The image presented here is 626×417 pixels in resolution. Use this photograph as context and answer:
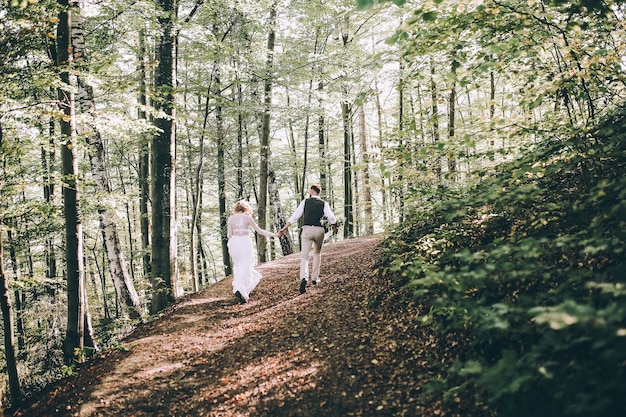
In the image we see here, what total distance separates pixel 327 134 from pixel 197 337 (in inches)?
856

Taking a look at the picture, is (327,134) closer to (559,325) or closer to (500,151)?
(500,151)

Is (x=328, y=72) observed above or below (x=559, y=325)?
above

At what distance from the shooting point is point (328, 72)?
13.3 metres

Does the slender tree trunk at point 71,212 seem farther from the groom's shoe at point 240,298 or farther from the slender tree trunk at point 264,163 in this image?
the slender tree trunk at point 264,163

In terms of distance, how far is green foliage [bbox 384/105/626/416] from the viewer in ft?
6.94

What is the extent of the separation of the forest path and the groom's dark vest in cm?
136

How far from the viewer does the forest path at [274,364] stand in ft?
13.0

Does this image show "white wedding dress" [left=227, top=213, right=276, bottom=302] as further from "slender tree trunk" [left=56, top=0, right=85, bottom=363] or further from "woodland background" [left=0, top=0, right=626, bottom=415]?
"slender tree trunk" [left=56, top=0, right=85, bottom=363]

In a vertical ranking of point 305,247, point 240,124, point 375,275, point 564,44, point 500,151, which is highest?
point 240,124

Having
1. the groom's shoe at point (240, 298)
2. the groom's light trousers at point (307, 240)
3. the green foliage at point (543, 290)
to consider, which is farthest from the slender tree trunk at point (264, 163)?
the green foliage at point (543, 290)

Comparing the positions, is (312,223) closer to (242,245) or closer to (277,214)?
(242,245)

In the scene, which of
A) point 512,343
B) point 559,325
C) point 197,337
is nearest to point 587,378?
point 559,325

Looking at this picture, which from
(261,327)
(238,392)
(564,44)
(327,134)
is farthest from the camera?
(327,134)

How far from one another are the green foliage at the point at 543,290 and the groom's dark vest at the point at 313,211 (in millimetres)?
2330
